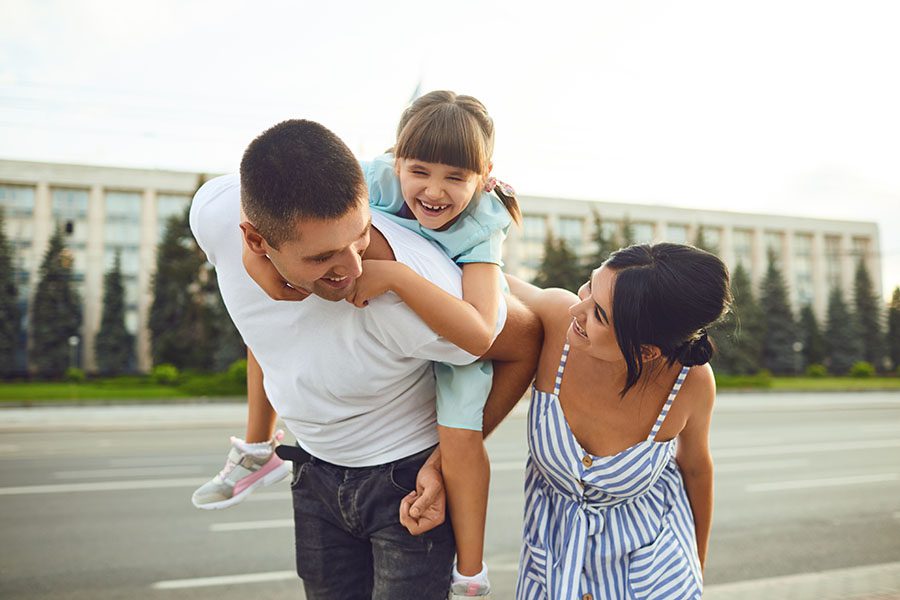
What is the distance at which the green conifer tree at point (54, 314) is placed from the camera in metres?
40.8

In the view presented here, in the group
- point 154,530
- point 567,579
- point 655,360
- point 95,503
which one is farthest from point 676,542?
point 95,503

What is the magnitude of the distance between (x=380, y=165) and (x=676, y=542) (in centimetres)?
144

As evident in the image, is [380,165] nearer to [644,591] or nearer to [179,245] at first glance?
[644,591]

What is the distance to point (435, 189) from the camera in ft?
6.77

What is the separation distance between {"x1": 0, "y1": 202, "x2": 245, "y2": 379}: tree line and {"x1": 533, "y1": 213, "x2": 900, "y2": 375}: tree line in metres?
18.2

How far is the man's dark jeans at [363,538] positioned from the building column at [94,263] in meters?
47.2

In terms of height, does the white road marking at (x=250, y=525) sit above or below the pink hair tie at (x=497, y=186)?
below

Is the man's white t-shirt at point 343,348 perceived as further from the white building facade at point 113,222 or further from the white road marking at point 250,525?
the white building facade at point 113,222

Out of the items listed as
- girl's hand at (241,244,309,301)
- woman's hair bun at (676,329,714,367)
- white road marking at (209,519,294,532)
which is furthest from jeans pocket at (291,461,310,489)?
white road marking at (209,519,294,532)

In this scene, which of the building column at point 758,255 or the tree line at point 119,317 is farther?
the building column at point 758,255

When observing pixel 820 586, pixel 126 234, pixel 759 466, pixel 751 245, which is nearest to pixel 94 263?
pixel 126 234

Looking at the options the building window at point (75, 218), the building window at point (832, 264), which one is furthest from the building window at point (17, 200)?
the building window at point (832, 264)

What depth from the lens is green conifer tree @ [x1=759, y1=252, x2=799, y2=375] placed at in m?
50.2

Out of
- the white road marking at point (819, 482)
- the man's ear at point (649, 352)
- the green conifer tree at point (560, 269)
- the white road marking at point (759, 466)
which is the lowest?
the white road marking at point (759, 466)
